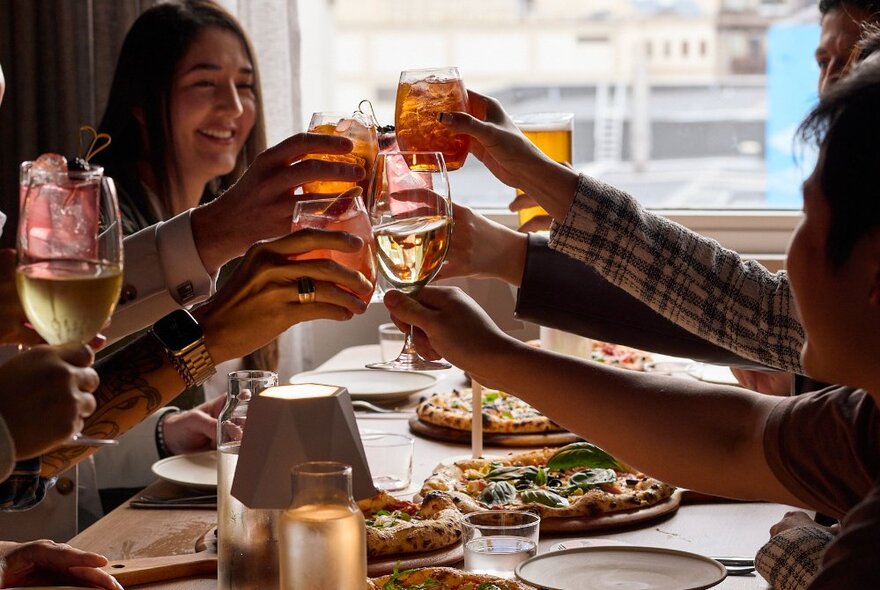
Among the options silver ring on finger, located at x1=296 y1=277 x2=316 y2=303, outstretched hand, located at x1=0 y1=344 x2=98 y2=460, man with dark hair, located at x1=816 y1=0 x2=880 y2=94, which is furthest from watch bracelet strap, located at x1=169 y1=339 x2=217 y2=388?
man with dark hair, located at x1=816 y1=0 x2=880 y2=94

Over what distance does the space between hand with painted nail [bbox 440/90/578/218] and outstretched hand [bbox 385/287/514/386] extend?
25 centimetres

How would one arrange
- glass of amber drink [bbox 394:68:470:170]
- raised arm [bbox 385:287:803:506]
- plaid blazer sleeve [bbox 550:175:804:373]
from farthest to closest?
plaid blazer sleeve [bbox 550:175:804:373], glass of amber drink [bbox 394:68:470:170], raised arm [bbox 385:287:803:506]

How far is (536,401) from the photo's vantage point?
1517 millimetres

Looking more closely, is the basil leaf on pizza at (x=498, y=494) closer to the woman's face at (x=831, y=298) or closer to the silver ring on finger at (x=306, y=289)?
the silver ring on finger at (x=306, y=289)

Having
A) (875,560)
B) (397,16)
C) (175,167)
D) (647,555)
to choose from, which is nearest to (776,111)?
(397,16)

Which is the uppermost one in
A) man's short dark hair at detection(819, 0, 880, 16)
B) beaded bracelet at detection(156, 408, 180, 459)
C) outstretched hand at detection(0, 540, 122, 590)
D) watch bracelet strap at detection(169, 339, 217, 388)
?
man's short dark hair at detection(819, 0, 880, 16)

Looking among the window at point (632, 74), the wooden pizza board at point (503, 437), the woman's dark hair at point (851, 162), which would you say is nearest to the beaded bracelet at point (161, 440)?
the wooden pizza board at point (503, 437)

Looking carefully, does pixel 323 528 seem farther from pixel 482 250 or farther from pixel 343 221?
pixel 482 250

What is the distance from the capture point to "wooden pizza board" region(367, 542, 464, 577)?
1.43 metres

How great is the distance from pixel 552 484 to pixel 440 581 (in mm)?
533

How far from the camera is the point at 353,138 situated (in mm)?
1503

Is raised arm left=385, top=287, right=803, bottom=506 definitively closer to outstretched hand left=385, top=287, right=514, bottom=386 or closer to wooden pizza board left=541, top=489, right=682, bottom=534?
outstretched hand left=385, top=287, right=514, bottom=386

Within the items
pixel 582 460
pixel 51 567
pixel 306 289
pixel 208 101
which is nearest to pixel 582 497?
pixel 582 460

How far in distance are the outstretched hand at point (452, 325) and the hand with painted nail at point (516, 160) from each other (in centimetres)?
25
